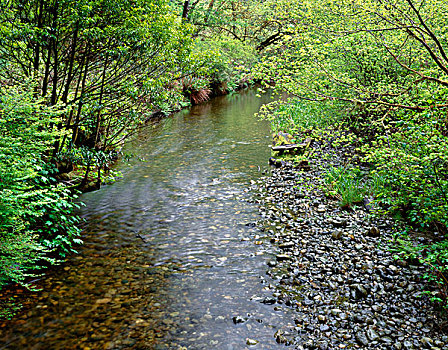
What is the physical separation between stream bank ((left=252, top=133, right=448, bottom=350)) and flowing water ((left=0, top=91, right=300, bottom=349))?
344 mm

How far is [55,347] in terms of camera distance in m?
4.04

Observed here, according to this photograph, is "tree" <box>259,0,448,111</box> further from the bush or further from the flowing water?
the bush

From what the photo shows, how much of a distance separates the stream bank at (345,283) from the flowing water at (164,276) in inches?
13.6

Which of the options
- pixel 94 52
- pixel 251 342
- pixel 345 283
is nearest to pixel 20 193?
pixel 251 342

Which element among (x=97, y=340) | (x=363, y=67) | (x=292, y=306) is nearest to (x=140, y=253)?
(x=97, y=340)

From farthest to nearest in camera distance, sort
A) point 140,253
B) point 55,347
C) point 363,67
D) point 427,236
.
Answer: point 363,67, point 140,253, point 427,236, point 55,347

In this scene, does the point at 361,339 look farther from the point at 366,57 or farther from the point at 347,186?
the point at 366,57

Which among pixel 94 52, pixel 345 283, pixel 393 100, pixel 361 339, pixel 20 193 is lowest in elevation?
pixel 361 339

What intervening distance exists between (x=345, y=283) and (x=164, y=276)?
3.06 meters

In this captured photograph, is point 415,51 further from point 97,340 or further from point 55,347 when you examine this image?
point 55,347

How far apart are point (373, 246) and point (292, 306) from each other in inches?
76.6

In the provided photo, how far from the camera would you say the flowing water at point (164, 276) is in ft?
13.9

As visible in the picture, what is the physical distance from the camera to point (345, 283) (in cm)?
478

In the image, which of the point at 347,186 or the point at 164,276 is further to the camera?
the point at 347,186
